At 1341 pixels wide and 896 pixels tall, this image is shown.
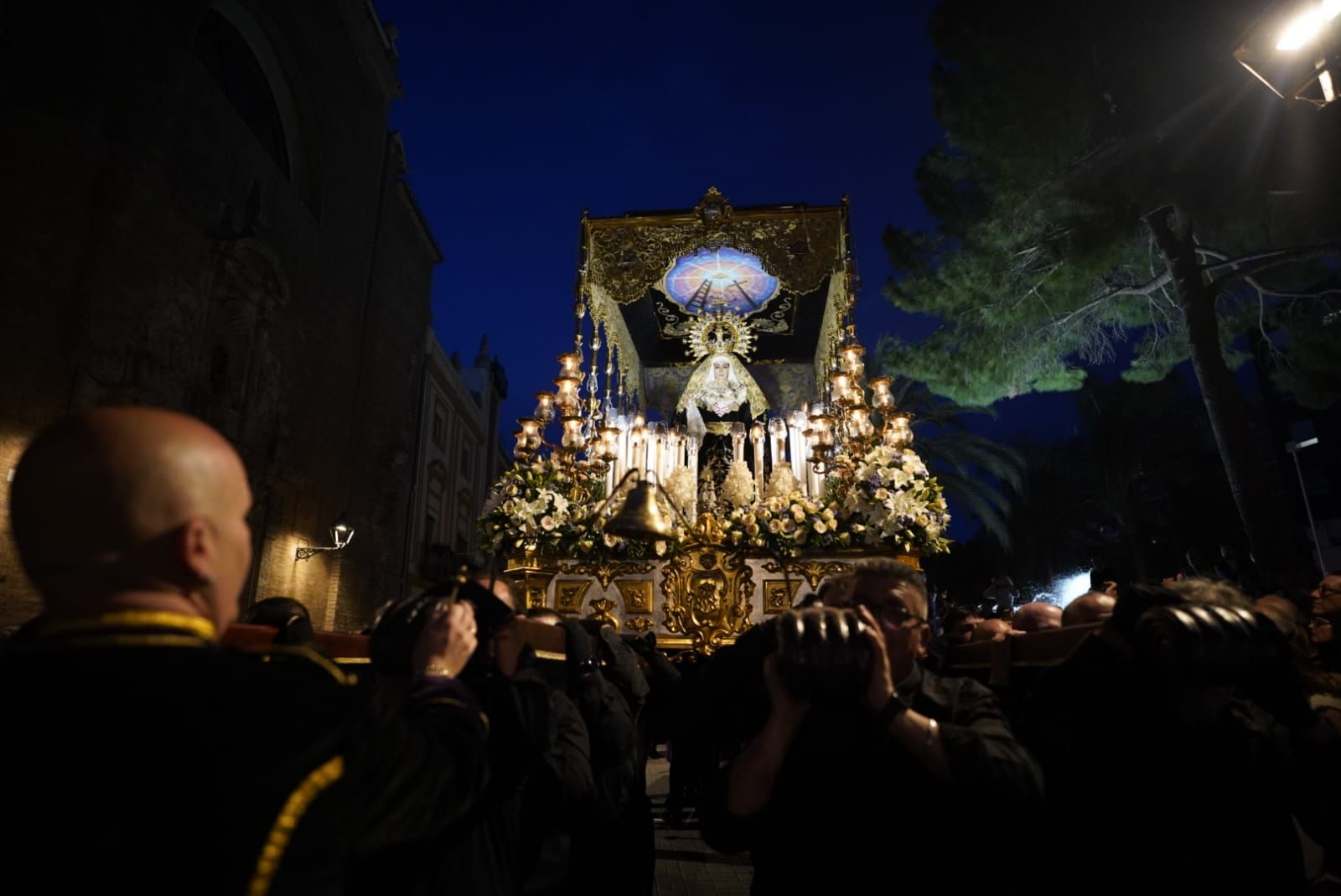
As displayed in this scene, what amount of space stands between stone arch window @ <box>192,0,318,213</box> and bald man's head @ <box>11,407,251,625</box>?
16.6 meters

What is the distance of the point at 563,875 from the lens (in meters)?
3.12

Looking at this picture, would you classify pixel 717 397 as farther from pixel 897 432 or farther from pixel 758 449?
pixel 897 432

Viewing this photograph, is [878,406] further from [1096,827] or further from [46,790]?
[46,790]

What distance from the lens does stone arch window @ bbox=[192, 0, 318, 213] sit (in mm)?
14391

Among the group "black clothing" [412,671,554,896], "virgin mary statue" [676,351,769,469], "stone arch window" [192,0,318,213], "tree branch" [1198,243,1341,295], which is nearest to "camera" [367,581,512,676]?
"black clothing" [412,671,554,896]

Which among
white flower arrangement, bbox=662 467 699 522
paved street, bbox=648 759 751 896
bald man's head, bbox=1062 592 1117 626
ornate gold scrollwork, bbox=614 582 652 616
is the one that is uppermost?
white flower arrangement, bbox=662 467 699 522

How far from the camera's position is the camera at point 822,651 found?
1.83m

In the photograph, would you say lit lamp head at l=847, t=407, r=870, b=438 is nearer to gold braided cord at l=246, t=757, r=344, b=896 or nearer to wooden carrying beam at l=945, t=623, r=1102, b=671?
wooden carrying beam at l=945, t=623, r=1102, b=671

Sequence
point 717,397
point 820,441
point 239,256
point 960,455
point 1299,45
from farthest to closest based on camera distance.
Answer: point 960,455, point 239,256, point 717,397, point 820,441, point 1299,45

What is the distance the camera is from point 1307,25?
6.04 meters

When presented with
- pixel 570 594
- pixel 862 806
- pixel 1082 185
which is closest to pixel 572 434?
pixel 570 594

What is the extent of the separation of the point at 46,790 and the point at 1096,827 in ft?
8.69

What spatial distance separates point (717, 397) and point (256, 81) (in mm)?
13538

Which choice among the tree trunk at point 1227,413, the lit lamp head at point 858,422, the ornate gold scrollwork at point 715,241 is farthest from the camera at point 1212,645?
the ornate gold scrollwork at point 715,241
